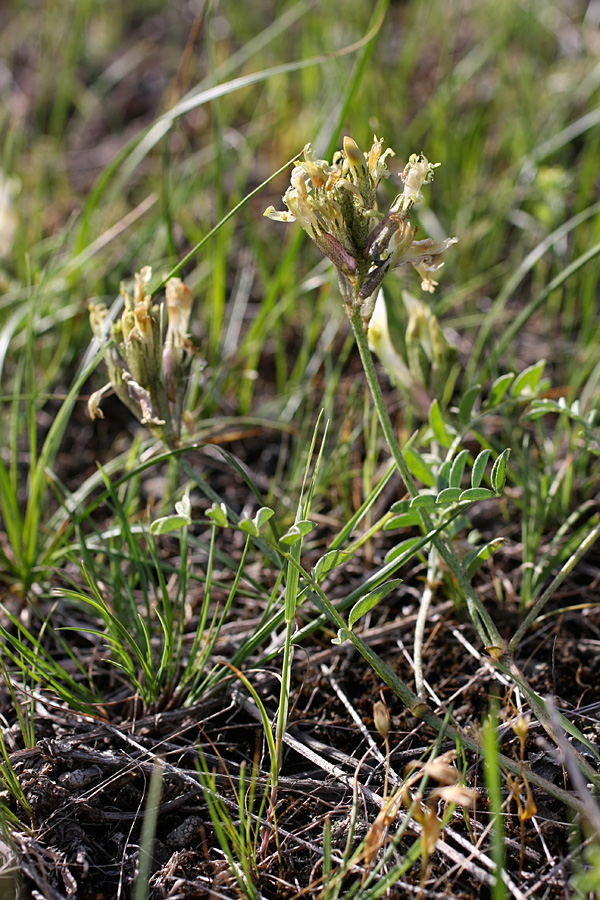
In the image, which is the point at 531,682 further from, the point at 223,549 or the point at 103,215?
the point at 103,215

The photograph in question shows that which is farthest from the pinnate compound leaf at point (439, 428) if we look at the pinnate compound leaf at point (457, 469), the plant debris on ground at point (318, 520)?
the pinnate compound leaf at point (457, 469)

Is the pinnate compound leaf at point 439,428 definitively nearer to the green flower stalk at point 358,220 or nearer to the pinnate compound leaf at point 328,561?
the green flower stalk at point 358,220

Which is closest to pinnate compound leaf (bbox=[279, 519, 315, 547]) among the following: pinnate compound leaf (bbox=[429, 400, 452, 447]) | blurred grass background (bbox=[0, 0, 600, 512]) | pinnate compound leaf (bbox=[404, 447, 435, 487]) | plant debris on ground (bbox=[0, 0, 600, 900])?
plant debris on ground (bbox=[0, 0, 600, 900])

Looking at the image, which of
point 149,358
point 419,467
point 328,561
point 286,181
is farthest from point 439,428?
point 286,181

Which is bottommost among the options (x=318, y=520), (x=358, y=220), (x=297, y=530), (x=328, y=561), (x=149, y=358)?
(x=318, y=520)

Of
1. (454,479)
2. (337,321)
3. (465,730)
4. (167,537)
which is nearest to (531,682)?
(465,730)

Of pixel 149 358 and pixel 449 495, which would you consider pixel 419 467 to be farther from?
pixel 149 358

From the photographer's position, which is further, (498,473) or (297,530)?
(498,473)

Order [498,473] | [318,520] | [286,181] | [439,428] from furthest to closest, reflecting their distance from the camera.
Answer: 1. [286,181]
2. [318,520]
3. [439,428]
4. [498,473]
